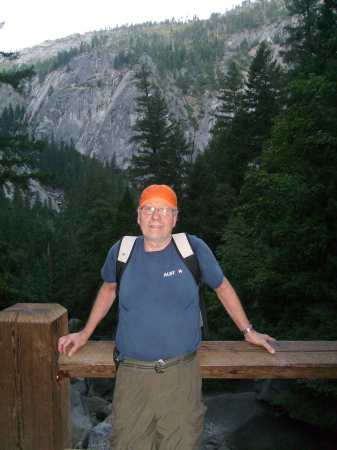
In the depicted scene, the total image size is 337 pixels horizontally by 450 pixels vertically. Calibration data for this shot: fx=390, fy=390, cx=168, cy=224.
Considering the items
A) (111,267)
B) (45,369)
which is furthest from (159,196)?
(45,369)

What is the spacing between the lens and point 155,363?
217 centimetres

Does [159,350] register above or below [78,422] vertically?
above

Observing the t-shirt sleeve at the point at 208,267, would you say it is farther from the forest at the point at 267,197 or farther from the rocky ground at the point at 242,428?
the forest at the point at 267,197

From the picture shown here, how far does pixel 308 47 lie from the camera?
2642cm

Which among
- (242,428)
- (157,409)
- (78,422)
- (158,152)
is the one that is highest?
(158,152)

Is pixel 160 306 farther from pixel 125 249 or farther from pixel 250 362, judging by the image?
pixel 250 362

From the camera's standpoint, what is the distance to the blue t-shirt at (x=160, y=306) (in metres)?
2.19

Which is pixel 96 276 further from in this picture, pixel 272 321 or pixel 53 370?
pixel 53 370

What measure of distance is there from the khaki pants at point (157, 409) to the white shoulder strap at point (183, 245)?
24.0 inches

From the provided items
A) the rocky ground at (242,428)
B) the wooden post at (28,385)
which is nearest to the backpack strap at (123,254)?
the wooden post at (28,385)

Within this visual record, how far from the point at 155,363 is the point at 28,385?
67 centimetres

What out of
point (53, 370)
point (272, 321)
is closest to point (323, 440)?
point (272, 321)

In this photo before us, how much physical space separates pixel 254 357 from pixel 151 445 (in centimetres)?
75

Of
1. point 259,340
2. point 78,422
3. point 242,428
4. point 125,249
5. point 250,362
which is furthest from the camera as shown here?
point 242,428
